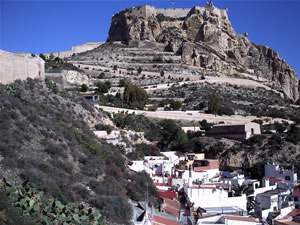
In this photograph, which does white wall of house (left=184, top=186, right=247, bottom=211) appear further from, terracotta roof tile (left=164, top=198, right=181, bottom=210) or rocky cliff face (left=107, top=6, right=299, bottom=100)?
rocky cliff face (left=107, top=6, right=299, bottom=100)

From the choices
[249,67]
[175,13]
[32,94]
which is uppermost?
[175,13]

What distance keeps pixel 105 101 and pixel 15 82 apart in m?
17.0

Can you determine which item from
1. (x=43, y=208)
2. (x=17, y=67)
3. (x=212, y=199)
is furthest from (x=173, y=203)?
(x=17, y=67)

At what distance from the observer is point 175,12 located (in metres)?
71.7

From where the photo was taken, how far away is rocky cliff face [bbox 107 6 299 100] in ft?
198

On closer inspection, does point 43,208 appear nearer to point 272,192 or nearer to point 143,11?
point 272,192

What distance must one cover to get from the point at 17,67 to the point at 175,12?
58.5 metres

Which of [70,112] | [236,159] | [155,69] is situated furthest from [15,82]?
[155,69]

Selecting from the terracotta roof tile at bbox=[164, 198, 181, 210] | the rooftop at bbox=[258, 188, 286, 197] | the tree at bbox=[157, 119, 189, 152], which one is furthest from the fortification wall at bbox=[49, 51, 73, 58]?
the terracotta roof tile at bbox=[164, 198, 181, 210]

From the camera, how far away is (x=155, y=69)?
54.8 metres

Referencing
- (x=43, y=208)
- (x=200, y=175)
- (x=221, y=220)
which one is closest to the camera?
(x=43, y=208)

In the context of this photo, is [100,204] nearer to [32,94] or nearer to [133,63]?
[32,94]

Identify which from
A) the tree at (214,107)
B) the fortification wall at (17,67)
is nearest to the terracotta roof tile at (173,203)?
the fortification wall at (17,67)

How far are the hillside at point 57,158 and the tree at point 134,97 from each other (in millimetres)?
17395
